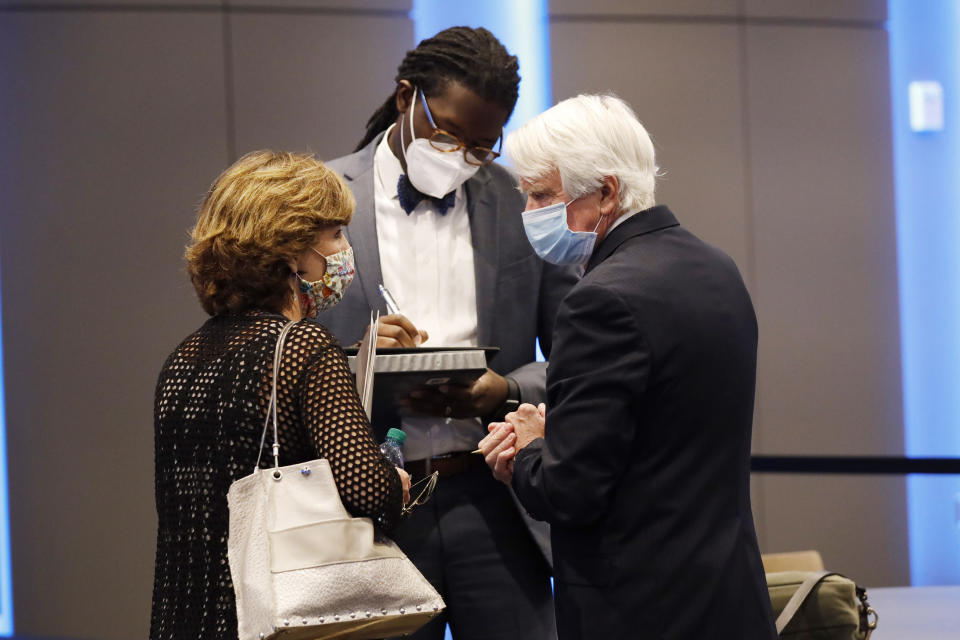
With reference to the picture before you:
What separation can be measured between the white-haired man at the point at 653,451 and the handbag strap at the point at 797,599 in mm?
583

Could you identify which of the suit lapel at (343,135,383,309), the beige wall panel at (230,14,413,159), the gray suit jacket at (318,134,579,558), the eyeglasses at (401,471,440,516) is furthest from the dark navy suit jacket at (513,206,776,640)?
the beige wall panel at (230,14,413,159)

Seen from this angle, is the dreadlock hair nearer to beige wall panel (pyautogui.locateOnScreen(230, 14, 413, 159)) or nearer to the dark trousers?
the dark trousers

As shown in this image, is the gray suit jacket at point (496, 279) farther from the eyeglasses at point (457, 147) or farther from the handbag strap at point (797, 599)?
the handbag strap at point (797, 599)

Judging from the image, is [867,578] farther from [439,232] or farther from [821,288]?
[439,232]

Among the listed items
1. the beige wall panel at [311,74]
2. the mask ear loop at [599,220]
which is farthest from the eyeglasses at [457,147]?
the beige wall panel at [311,74]

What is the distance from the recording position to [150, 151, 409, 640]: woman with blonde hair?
4.98 ft

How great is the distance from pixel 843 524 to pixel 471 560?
319 cm

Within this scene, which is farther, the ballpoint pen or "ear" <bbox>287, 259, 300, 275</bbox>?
the ballpoint pen

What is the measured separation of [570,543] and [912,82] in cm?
393

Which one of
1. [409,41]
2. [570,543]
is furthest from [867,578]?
[570,543]

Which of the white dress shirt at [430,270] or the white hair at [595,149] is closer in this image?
the white hair at [595,149]

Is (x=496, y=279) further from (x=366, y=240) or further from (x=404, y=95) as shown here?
(x=404, y=95)

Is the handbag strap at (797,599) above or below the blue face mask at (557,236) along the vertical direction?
below

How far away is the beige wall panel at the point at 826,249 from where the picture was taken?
4746 mm
